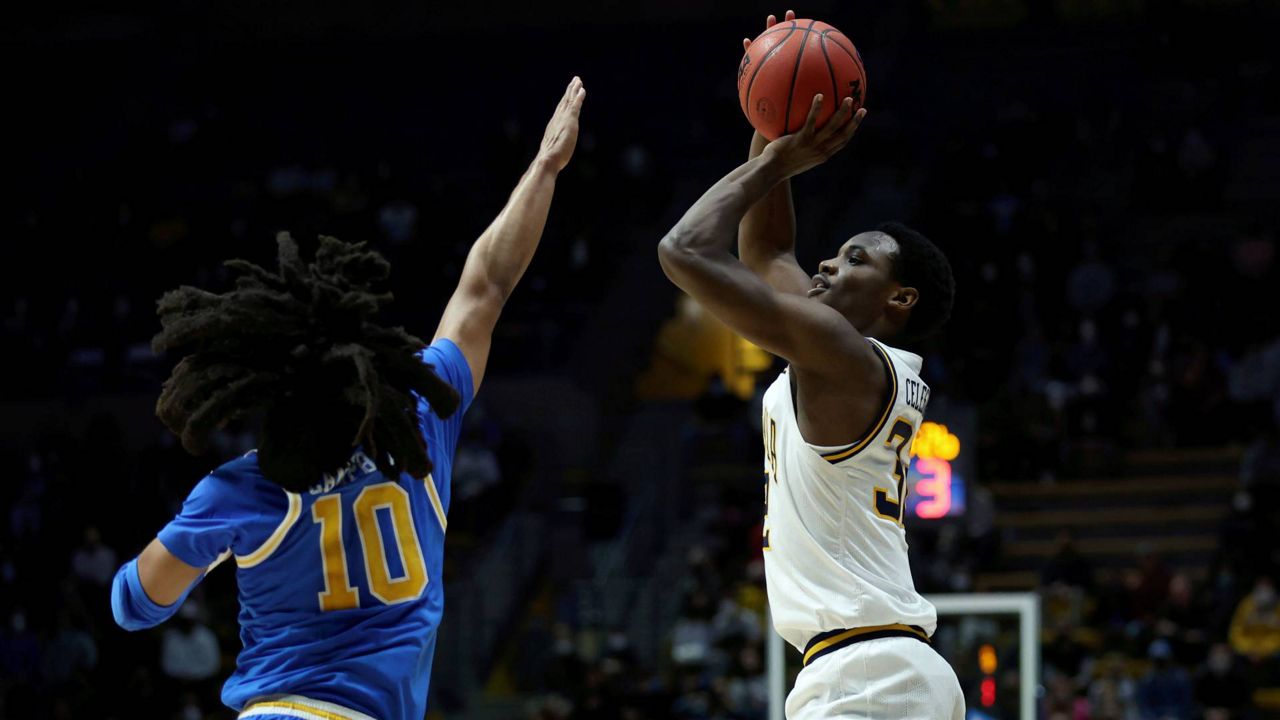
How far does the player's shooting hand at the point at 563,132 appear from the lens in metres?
5.11

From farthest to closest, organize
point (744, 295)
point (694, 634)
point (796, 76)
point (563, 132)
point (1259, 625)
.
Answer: point (694, 634) → point (1259, 625) → point (563, 132) → point (796, 76) → point (744, 295)

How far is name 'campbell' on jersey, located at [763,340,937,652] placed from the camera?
15.4 ft

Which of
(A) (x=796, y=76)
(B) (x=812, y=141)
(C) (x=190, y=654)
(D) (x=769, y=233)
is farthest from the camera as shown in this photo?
(C) (x=190, y=654)

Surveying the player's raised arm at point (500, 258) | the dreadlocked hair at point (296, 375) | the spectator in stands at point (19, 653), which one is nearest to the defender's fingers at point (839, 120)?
the player's raised arm at point (500, 258)

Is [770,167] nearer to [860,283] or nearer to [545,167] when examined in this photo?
[860,283]

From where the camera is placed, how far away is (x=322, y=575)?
398 cm

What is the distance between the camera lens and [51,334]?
19.4m

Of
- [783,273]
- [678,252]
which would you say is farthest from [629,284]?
[678,252]

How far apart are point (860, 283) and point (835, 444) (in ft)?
1.71

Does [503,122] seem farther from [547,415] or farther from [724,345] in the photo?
[547,415]

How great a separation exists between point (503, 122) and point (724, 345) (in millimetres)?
4125

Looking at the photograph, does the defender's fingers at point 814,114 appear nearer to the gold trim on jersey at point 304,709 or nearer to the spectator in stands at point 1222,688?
the gold trim on jersey at point 304,709

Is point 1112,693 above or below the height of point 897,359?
below

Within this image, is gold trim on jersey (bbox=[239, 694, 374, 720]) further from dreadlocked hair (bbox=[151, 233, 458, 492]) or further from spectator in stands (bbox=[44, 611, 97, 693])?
spectator in stands (bbox=[44, 611, 97, 693])
